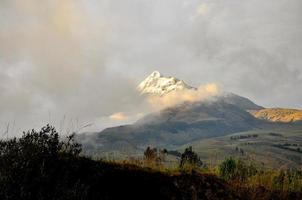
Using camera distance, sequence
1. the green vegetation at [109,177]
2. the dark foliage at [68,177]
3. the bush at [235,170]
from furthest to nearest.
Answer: the bush at [235,170]
the green vegetation at [109,177]
the dark foliage at [68,177]

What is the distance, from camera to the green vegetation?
9133 mm

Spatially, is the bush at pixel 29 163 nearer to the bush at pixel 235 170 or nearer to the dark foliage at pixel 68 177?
the dark foliage at pixel 68 177

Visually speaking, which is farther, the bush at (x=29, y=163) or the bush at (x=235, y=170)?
the bush at (x=235, y=170)

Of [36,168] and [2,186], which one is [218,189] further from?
[2,186]

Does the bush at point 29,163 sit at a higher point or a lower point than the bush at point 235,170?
higher

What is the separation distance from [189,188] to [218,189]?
1.06 meters

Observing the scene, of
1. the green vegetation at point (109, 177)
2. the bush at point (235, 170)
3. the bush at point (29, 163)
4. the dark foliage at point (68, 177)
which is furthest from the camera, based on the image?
the bush at point (235, 170)

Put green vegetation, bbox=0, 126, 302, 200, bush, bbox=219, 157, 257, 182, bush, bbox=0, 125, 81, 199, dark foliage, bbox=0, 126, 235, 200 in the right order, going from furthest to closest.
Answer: bush, bbox=219, 157, 257, 182 → green vegetation, bbox=0, 126, 302, 200 → dark foliage, bbox=0, 126, 235, 200 → bush, bbox=0, 125, 81, 199

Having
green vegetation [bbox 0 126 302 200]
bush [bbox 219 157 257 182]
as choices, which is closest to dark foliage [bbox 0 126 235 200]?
green vegetation [bbox 0 126 302 200]

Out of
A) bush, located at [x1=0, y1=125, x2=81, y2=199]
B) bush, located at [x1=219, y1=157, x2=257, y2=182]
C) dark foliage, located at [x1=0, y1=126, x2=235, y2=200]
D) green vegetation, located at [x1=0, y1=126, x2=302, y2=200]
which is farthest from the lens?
bush, located at [x1=219, y1=157, x2=257, y2=182]

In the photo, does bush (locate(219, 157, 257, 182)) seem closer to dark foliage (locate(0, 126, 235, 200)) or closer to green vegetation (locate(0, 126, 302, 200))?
Answer: green vegetation (locate(0, 126, 302, 200))

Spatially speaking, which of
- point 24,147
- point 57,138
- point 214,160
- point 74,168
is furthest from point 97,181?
point 214,160

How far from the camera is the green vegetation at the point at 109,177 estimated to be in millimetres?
9133

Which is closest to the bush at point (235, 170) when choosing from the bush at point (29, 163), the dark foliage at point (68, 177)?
the dark foliage at point (68, 177)
